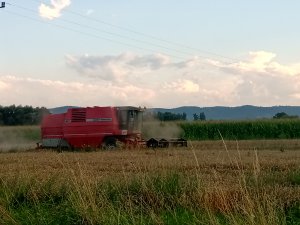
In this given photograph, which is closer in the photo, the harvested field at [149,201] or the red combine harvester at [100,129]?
the harvested field at [149,201]

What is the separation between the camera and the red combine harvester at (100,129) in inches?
1251

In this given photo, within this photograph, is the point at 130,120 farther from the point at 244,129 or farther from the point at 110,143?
the point at 244,129

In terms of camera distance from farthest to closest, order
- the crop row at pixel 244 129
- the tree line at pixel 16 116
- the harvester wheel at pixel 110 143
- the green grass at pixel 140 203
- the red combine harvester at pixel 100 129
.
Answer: the tree line at pixel 16 116 → the crop row at pixel 244 129 → the red combine harvester at pixel 100 129 → the harvester wheel at pixel 110 143 → the green grass at pixel 140 203

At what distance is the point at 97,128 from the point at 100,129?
0.20 meters

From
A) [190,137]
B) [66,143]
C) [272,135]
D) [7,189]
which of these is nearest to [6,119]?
[190,137]

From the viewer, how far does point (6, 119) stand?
70250mm

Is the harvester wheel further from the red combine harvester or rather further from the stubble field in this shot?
the stubble field

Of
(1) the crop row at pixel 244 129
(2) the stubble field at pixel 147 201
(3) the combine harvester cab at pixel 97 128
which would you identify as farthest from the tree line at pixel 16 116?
(2) the stubble field at pixel 147 201

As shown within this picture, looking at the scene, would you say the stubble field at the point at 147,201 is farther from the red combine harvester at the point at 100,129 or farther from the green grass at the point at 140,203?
the red combine harvester at the point at 100,129

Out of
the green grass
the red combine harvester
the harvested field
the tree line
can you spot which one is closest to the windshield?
the red combine harvester

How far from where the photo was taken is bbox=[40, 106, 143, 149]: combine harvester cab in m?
31.8

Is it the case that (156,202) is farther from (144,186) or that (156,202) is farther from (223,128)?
(223,128)

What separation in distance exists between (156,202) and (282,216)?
2.18m

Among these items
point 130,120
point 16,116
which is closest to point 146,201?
point 130,120
